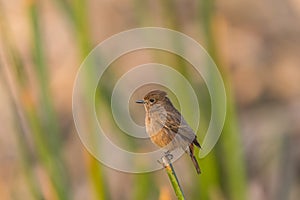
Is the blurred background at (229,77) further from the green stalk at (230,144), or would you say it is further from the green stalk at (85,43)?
the green stalk at (85,43)

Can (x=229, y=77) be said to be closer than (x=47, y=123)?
No

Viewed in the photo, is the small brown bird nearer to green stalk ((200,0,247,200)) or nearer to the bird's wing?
the bird's wing

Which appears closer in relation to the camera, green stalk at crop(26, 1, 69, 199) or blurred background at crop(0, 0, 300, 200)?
green stalk at crop(26, 1, 69, 199)

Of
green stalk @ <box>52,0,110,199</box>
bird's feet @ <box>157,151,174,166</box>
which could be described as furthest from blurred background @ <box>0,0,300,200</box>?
bird's feet @ <box>157,151,174,166</box>

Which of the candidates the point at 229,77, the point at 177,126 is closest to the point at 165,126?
the point at 177,126

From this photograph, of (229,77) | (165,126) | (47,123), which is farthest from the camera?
(229,77)

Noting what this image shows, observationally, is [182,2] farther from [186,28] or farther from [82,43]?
[82,43]

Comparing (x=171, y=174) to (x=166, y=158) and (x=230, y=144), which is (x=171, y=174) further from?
(x=230, y=144)

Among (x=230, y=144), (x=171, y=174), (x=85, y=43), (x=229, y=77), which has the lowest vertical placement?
(x=171, y=174)

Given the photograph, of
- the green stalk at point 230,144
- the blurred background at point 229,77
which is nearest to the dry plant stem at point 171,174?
the green stalk at point 230,144
